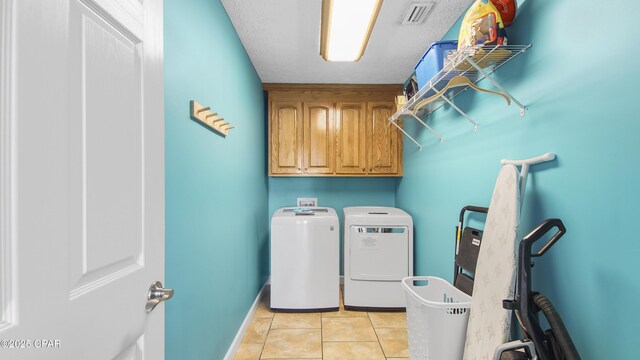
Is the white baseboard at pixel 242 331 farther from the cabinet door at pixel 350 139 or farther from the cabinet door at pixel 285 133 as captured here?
the cabinet door at pixel 350 139

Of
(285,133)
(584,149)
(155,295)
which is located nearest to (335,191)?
(285,133)

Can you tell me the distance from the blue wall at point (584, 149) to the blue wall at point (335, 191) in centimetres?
214

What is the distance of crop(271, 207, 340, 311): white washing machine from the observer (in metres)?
2.67

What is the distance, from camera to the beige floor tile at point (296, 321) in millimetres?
2445

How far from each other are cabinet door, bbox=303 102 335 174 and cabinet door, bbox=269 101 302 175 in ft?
0.30

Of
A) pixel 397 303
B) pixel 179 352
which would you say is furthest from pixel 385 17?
pixel 397 303

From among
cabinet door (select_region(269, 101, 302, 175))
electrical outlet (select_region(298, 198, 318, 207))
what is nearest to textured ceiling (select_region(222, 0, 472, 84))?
cabinet door (select_region(269, 101, 302, 175))

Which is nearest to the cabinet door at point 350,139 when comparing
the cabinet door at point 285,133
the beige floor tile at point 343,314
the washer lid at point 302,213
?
the cabinet door at point 285,133

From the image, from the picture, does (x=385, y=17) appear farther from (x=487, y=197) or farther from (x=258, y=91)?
(x=258, y=91)

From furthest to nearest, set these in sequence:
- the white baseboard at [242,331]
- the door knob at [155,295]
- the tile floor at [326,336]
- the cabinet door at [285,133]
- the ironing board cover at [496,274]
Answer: the cabinet door at [285,133]
the tile floor at [326,336]
the white baseboard at [242,331]
the ironing board cover at [496,274]
the door knob at [155,295]

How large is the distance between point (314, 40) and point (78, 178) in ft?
6.63

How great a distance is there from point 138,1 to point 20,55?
396 mm

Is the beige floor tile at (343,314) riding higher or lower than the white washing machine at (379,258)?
lower

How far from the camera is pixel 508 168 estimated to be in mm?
1222
